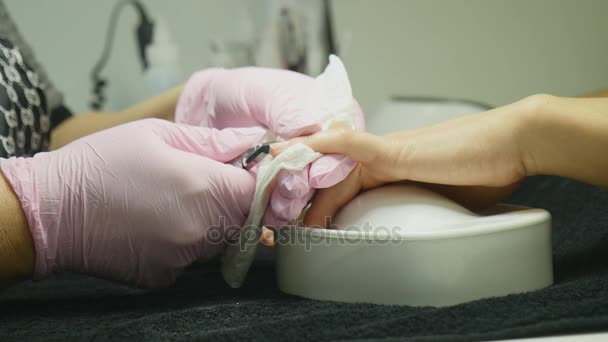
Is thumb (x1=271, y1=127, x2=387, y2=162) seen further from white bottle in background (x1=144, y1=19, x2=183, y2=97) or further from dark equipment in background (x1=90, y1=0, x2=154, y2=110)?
dark equipment in background (x1=90, y1=0, x2=154, y2=110)

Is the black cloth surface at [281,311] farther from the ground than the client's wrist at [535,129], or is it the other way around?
the client's wrist at [535,129]

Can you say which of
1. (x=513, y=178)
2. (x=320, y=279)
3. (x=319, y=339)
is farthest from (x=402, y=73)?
(x=319, y=339)

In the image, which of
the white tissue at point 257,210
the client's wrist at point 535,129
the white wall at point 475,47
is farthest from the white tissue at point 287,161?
the white wall at point 475,47

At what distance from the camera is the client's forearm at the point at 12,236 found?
661 mm

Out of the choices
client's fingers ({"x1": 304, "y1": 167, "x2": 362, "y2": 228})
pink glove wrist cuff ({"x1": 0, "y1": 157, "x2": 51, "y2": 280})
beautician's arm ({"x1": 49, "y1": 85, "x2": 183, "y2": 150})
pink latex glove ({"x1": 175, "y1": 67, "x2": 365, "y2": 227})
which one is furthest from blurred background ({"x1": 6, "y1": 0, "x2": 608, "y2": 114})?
pink glove wrist cuff ({"x1": 0, "y1": 157, "x2": 51, "y2": 280})

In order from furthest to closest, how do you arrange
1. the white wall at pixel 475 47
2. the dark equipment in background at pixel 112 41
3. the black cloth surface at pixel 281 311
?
the dark equipment in background at pixel 112 41 < the white wall at pixel 475 47 < the black cloth surface at pixel 281 311

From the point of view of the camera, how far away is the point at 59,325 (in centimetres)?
64

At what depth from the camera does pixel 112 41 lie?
5.74 feet

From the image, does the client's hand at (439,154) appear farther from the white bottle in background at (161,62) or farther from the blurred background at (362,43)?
the white bottle in background at (161,62)

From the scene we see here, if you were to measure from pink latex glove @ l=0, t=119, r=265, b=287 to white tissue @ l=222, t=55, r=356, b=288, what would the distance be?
0.02m

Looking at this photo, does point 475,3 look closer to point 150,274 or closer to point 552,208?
point 552,208

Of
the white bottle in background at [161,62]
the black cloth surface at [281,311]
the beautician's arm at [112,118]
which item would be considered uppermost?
the white bottle in background at [161,62]

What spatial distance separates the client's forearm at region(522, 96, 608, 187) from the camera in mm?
635

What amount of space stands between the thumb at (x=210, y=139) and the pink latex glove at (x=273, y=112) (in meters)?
0.04
